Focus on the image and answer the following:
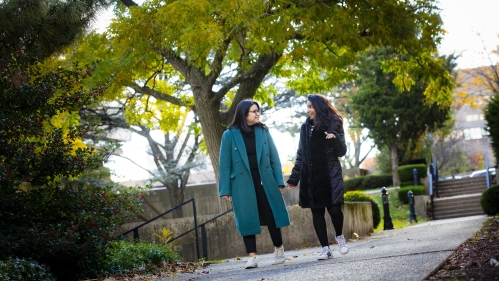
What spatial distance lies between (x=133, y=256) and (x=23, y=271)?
3.28 m

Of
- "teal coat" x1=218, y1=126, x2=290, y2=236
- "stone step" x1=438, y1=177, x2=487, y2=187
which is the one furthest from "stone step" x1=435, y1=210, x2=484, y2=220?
"teal coat" x1=218, y1=126, x2=290, y2=236

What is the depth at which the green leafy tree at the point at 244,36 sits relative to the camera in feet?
40.1

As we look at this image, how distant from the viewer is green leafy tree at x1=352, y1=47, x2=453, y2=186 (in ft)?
108

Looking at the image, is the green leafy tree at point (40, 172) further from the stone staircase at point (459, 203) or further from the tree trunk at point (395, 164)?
the tree trunk at point (395, 164)

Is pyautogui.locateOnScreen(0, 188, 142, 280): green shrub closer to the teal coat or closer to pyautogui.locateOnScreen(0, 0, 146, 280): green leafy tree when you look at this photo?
pyautogui.locateOnScreen(0, 0, 146, 280): green leafy tree

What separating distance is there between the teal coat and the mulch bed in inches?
79.8

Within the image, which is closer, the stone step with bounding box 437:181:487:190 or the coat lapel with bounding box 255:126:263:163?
the coat lapel with bounding box 255:126:263:163

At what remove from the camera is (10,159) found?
7887 millimetres

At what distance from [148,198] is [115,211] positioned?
19.6 meters

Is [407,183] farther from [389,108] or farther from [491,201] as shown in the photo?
[491,201]

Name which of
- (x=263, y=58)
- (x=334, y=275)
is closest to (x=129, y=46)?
(x=263, y=58)

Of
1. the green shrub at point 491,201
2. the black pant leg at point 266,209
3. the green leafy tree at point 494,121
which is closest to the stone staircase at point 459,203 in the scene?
the green leafy tree at point 494,121

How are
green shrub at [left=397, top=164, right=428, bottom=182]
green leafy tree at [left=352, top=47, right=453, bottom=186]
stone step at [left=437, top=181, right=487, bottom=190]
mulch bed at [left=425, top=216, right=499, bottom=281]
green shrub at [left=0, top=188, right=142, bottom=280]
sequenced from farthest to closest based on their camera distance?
green leafy tree at [left=352, top=47, right=453, bottom=186] → green shrub at [left=397, top=164, right=428, bottom=182] → stone step at [left=437, top=181, right=487, bottom=190] → green shrub at [left=0, top=188, right=142, bottom=280] → mulch bed at [left=425, top=216, right=499, bottom=281]

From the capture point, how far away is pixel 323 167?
8.05m
